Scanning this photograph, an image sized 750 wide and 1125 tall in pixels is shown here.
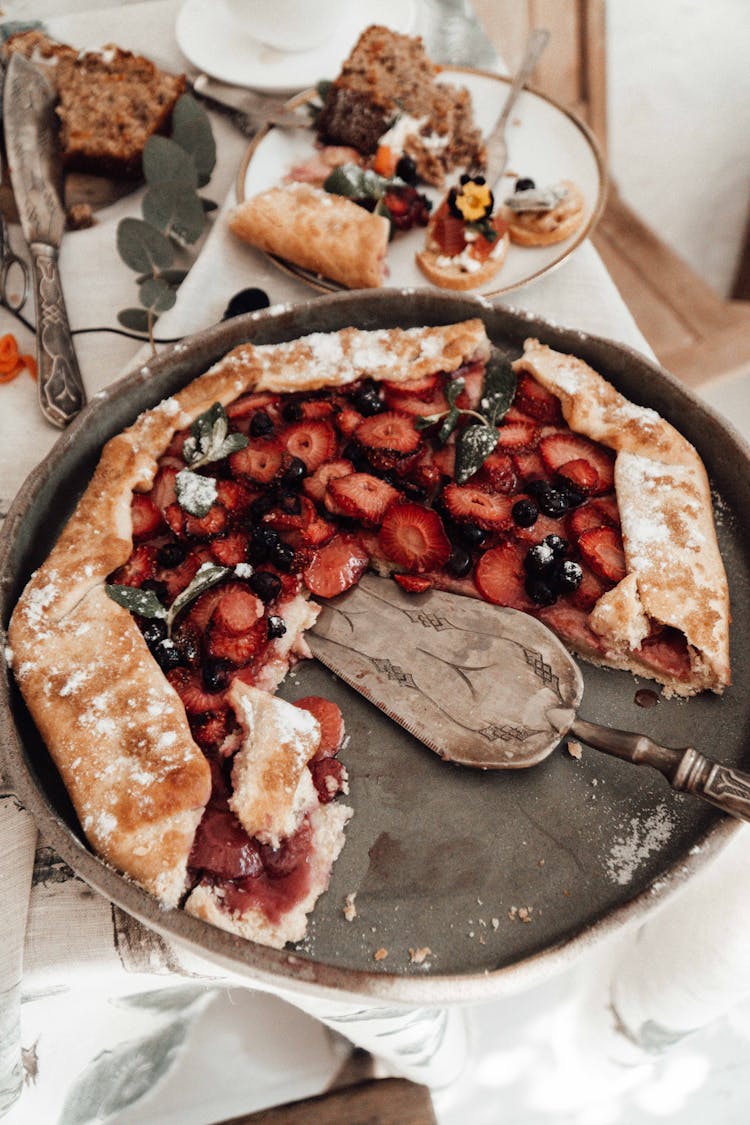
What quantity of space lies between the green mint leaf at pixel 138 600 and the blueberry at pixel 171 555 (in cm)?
10

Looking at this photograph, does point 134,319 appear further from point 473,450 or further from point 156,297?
point 473,450

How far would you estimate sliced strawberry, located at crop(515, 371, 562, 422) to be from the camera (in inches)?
79.3

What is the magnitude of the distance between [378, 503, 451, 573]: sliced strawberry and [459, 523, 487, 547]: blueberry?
0.04 m

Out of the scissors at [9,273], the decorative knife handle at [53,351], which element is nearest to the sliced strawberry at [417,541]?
the decorative knife handle at [53,351]

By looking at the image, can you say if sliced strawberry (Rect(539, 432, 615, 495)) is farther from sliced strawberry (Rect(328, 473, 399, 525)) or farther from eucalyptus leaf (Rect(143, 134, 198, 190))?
eucalyptus leaf (Rect(143, 134, 198, 190))

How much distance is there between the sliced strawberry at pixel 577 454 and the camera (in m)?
1.95

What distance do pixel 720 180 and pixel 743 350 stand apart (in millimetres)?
1526

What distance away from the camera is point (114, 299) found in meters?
2.42

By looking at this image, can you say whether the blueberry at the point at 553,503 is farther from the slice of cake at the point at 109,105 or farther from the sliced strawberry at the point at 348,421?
the slice of cake at the point at 109,105

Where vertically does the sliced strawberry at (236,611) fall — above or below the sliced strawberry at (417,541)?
below

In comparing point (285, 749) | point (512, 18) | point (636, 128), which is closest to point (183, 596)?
point (285, 749)

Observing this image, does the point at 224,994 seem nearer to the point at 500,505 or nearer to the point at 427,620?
the point at 427,620

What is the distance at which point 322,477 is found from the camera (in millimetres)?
1927

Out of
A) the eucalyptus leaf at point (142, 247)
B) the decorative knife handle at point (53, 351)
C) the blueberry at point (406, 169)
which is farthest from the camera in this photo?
the blueberry at point (406, 169)
